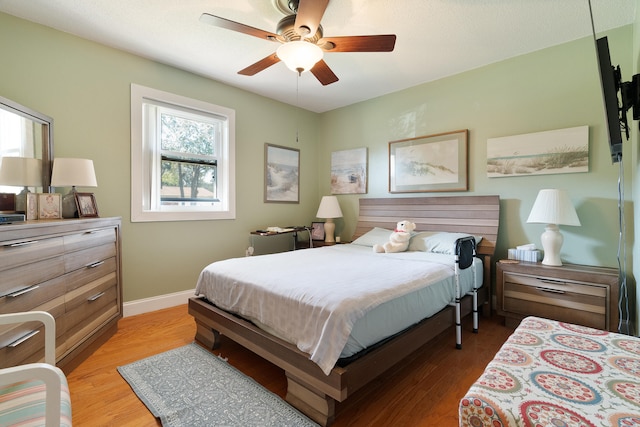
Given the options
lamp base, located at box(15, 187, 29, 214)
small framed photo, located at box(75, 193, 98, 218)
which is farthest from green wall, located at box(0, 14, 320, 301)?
lamp base, located at box(15, 187, 29, 214)

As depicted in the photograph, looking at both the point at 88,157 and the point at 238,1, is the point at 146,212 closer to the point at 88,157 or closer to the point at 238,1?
the point at 88,157

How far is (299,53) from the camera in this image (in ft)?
6.20

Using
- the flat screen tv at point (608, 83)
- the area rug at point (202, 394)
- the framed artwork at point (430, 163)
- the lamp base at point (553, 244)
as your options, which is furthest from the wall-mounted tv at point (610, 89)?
the area rug at point (202, 394)

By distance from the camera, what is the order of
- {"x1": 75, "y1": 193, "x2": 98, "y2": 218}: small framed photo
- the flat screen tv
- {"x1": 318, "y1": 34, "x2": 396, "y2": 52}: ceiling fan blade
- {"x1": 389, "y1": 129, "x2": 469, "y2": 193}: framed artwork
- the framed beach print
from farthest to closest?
{"x1": 389, "y1": 129, "x2": 469, "y2": 193}: framed artwork, {"x1": 75, "y1": 193, "x2": 98, "y2": 218}: small framed photo, the framed beach print, {"x1": 318, "y1": 34, "x2": 396, "y2": 52}: ceiling fan blade, the flat screen tv

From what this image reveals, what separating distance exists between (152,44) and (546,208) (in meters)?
3.85

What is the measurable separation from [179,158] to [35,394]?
2.76 m

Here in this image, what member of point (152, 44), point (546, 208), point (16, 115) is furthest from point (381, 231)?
point (16, 115)

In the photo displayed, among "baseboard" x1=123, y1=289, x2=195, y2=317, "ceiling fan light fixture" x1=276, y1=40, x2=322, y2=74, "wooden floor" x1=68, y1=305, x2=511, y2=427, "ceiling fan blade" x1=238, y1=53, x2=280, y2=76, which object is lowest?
"wooden floor" x1=68, y1=305, x2=511, y2=427

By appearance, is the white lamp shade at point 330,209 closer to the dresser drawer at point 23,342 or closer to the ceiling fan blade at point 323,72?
the ceiling fan blade at point 323,72

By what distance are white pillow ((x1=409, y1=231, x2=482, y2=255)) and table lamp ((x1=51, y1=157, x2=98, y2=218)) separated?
303 centimetres

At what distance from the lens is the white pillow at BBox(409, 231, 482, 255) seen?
293 centimetres

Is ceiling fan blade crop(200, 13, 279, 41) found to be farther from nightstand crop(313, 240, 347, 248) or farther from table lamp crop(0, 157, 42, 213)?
nightstand crop(313, 240, 347, 248)

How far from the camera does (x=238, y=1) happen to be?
2133 mm

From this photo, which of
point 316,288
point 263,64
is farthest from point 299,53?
point 316,288
